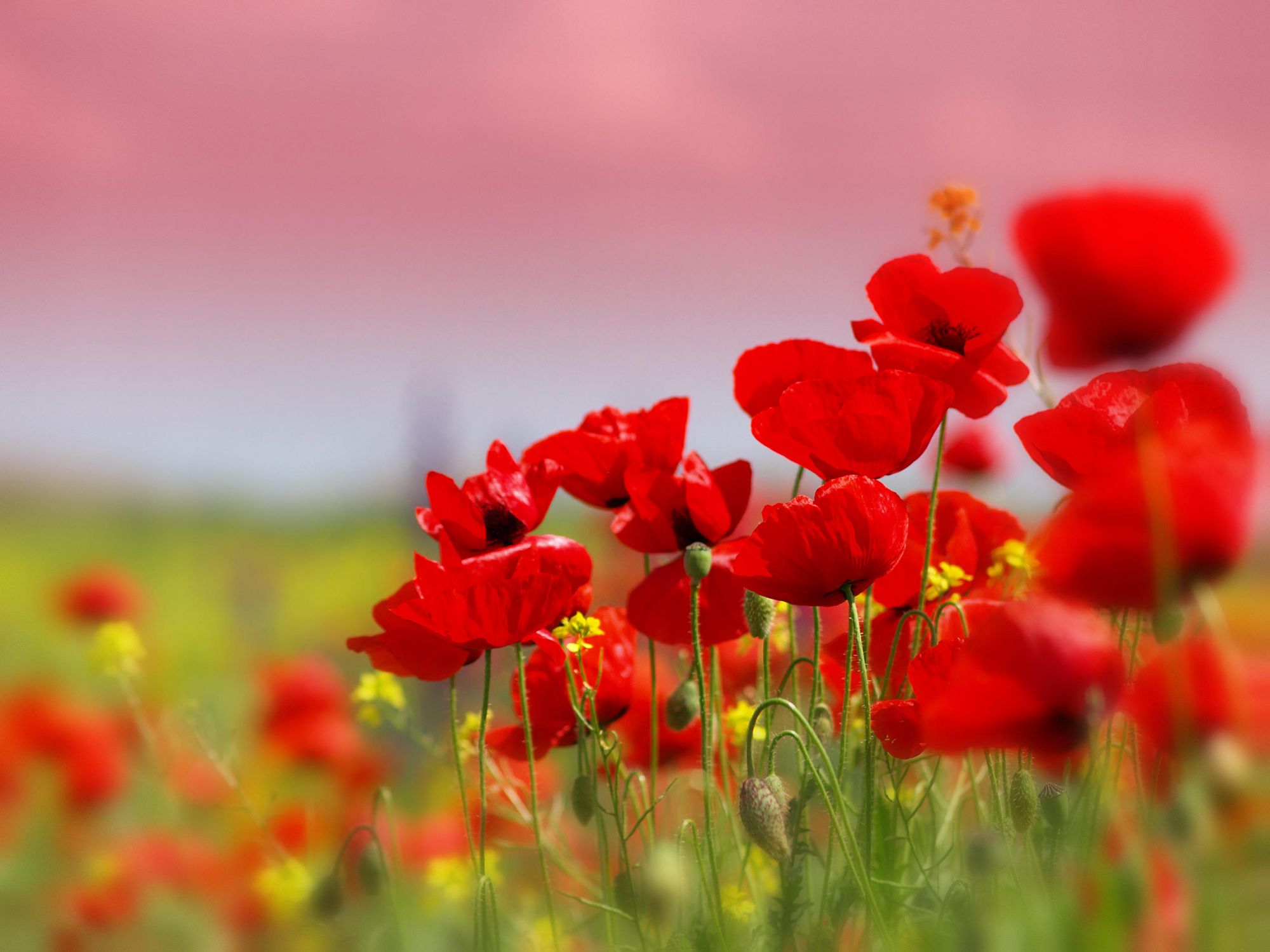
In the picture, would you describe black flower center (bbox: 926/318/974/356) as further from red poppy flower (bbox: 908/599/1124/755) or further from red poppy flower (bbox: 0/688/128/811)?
red poppy flower (bbox: 0/688/128/811)

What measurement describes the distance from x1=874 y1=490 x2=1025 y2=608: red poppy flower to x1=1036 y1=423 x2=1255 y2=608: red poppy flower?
283 mm

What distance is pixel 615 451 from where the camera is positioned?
0.72m

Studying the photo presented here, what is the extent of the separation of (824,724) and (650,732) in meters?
0.17

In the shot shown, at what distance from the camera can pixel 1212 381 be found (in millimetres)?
610

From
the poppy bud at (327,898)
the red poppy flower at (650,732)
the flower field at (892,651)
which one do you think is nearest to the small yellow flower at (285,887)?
the flower field at (892,651)

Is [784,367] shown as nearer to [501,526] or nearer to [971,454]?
[501,526]

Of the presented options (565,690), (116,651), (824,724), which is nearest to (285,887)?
(116,651)

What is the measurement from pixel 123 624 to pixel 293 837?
0.35 metres

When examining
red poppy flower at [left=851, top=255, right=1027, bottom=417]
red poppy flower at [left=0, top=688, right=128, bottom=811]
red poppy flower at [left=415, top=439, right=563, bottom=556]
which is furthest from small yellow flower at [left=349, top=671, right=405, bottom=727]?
red poppy flower at [left=0, top=688, right=128, bottom=811]

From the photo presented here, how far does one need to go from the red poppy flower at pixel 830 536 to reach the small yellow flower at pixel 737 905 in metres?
0.21

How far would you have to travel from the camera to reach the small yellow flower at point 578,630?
0.67 meters

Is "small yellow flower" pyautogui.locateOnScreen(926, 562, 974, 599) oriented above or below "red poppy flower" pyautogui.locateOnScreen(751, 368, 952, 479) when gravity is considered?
below

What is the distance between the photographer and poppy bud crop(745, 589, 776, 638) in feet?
2.15

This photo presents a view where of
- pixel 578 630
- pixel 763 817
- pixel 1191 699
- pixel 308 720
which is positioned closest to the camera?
pixel 1191 699
